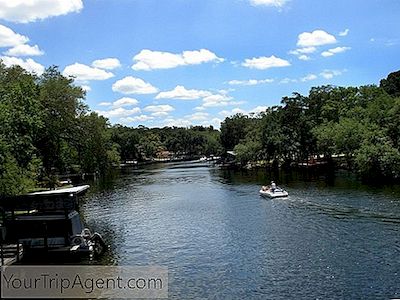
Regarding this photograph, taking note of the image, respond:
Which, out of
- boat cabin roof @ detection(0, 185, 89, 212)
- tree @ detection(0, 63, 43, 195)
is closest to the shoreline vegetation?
tree @ detection(0, 63, 43, 195)

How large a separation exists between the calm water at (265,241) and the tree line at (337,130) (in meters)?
9.09

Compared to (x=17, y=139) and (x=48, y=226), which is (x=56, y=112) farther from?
(x=48, y=226)

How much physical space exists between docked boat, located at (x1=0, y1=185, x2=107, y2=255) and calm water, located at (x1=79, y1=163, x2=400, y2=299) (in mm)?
2229

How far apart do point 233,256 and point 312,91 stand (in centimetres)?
8889

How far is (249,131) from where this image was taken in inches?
5704

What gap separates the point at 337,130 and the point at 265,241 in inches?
2242

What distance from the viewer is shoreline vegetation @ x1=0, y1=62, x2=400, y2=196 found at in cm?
4459

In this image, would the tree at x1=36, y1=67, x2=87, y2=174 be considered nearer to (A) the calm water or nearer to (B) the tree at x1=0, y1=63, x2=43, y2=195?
(B) the tree at x1=0, y1=63, x2=43, y2=195

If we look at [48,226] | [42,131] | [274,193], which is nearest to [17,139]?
[48,226]

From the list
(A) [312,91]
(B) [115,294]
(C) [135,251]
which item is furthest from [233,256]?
(A) [312,91]

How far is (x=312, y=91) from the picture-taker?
113m

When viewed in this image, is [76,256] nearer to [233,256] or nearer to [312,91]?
[233,256]

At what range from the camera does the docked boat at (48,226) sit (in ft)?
95.8

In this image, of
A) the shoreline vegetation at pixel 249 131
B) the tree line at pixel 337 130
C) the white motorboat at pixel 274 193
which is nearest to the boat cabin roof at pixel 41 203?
the shoreline vegetation at pixel 249 131
